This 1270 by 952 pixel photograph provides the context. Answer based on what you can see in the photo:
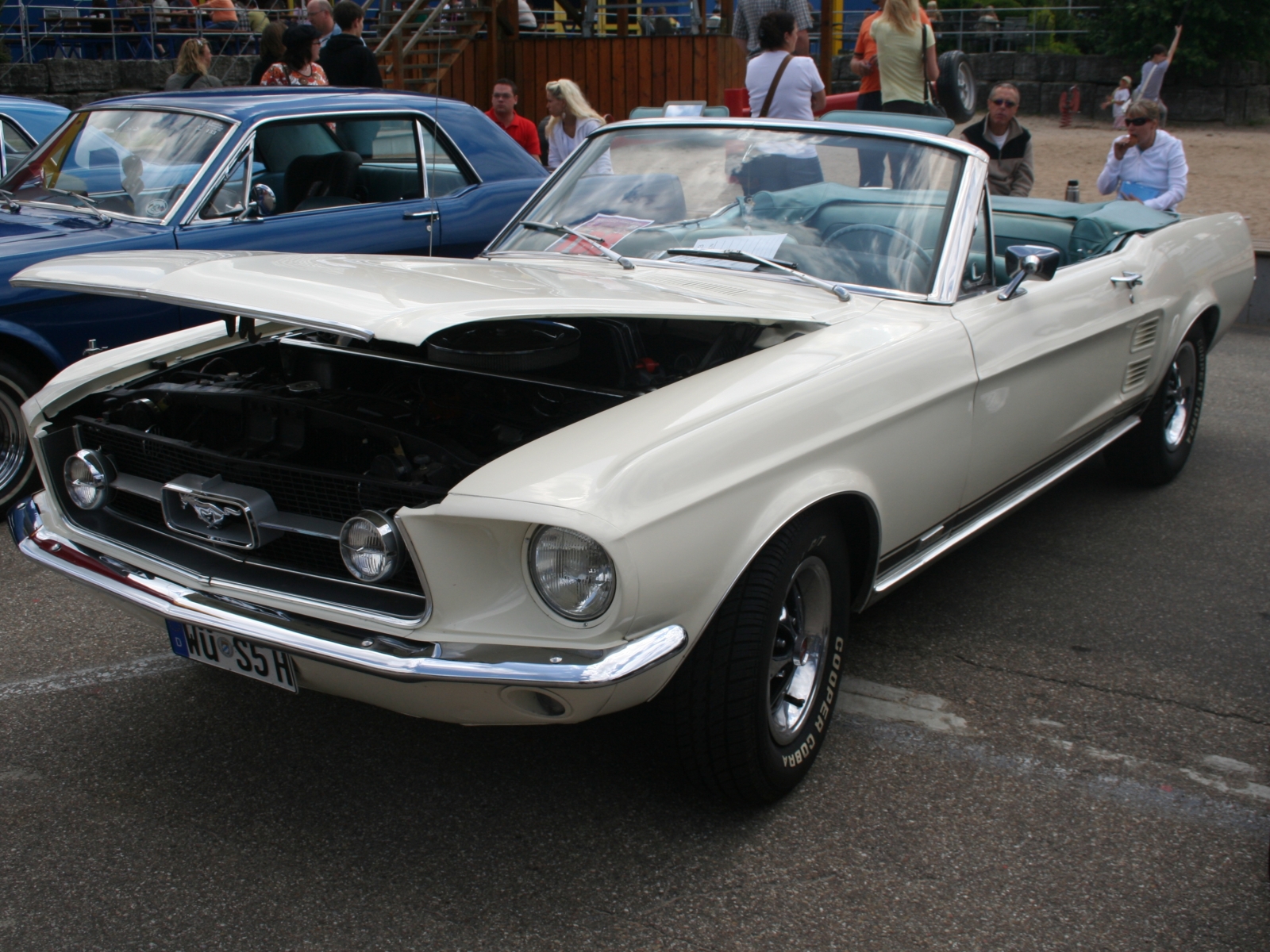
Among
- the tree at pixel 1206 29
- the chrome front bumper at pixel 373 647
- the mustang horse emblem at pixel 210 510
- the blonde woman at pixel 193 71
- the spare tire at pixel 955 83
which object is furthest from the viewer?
the tree at pixel 1206 29

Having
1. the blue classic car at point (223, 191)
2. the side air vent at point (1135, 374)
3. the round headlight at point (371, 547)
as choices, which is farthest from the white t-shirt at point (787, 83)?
the round headlight at point (371, 547)

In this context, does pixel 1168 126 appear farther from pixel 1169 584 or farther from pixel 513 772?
pixel 513 772

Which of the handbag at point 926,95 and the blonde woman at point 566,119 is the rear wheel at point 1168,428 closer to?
the handbag at point 926,95

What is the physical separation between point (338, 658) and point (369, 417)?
0.71 m

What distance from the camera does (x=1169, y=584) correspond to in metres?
4.05

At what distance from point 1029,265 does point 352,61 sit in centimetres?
580

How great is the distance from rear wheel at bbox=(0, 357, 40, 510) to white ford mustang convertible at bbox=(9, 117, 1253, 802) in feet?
4.74

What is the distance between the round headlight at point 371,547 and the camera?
233 centimetres

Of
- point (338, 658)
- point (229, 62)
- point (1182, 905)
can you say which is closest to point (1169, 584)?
point (1182, 905)

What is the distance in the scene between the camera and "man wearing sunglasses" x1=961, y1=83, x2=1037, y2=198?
23.8ft

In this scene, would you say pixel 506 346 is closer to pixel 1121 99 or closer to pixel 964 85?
pixel 964 85

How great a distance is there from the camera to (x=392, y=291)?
2.36m

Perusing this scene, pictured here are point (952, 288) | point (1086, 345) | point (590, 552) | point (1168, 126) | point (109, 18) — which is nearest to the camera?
point (590, 552)

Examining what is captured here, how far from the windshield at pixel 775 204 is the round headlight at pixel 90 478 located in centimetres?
152
